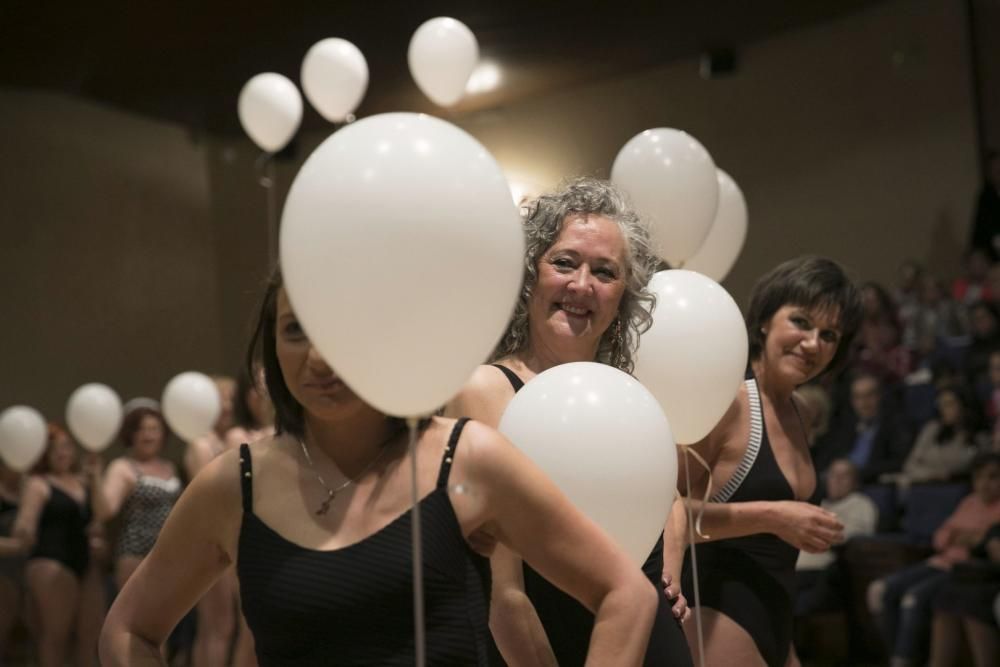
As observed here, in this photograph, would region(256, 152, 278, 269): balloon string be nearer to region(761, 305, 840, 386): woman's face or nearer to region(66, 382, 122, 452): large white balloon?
region(66, 382, 122, 452): large white balloon

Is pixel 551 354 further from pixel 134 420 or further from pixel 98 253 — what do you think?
pixel 98 253

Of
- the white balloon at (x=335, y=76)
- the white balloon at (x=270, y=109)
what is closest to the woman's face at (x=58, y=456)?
the white balloon at (x=270, y=109)

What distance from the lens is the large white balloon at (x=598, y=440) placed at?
1562 millimetres

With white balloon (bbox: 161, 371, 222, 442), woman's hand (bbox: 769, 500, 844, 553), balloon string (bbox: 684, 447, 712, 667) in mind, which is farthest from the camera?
white balloon (bbox: 161, 371, 222, 442)

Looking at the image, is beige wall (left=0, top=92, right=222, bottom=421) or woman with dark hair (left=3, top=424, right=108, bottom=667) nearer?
woman with dark hair (left=3, top=424, right=108, bottom=667)

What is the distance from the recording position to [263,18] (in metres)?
7.73

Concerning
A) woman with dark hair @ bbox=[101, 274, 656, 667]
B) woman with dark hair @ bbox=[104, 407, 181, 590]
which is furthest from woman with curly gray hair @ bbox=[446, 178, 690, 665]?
woman with dark hair @ bbox=[104, 407, 181, 590]

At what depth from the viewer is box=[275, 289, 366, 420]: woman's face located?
52.7 inches

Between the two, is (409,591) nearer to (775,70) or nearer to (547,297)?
(547,297)

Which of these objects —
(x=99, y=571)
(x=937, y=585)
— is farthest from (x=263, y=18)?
(x=937, y=585)

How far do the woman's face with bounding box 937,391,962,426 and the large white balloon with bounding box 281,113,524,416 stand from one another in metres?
4.75

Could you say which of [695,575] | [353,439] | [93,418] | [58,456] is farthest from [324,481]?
[93,418]

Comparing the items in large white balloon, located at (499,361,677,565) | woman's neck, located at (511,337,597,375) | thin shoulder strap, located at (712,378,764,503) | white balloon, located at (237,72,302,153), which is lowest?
thin shoulder strap, located at (712,378,764,503)

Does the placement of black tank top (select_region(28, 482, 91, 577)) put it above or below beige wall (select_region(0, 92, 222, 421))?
below
